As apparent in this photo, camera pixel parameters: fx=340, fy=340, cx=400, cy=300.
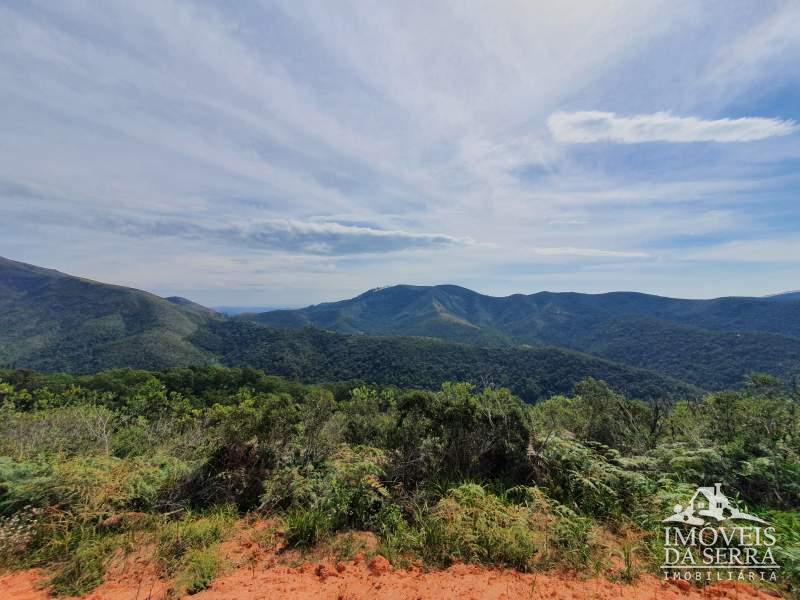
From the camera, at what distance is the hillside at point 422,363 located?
366 ft

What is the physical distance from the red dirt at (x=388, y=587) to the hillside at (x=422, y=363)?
105906 millimetres

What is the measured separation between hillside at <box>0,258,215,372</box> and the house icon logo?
5231 inches

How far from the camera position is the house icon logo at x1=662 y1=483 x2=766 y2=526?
457 cm

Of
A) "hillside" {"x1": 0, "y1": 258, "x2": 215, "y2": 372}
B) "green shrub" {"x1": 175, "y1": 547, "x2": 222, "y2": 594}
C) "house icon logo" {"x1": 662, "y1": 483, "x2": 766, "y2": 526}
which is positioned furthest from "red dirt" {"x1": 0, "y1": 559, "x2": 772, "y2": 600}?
"hillside" {"x1": 0, "y1": 258, "x2": 215, "y2": 372}

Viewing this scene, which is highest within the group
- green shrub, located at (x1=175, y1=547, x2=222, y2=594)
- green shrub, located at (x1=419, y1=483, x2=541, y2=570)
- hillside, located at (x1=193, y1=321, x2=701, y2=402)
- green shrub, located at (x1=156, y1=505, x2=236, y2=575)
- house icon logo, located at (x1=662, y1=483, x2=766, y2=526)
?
house icon logo, located at (x1=662, y1=483, x2=766, y2=526)

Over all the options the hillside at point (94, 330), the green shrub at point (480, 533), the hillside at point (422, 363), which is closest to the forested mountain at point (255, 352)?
the hillside at point (422, 363)

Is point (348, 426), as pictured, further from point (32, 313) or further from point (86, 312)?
point (32, 313)

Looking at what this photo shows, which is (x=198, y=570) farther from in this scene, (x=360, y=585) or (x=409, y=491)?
(x=409, y=491)

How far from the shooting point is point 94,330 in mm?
152250

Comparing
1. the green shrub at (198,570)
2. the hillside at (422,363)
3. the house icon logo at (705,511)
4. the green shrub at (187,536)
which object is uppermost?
the house icon logo at (705,511)

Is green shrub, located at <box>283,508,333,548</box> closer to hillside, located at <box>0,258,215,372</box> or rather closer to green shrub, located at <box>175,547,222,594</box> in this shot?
green shrub, located at <box>175,547,222,594</box>

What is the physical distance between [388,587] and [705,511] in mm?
4457

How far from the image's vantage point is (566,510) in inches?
194

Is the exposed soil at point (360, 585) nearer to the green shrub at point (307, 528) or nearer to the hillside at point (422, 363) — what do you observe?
the green shrub at point (307, 528)
